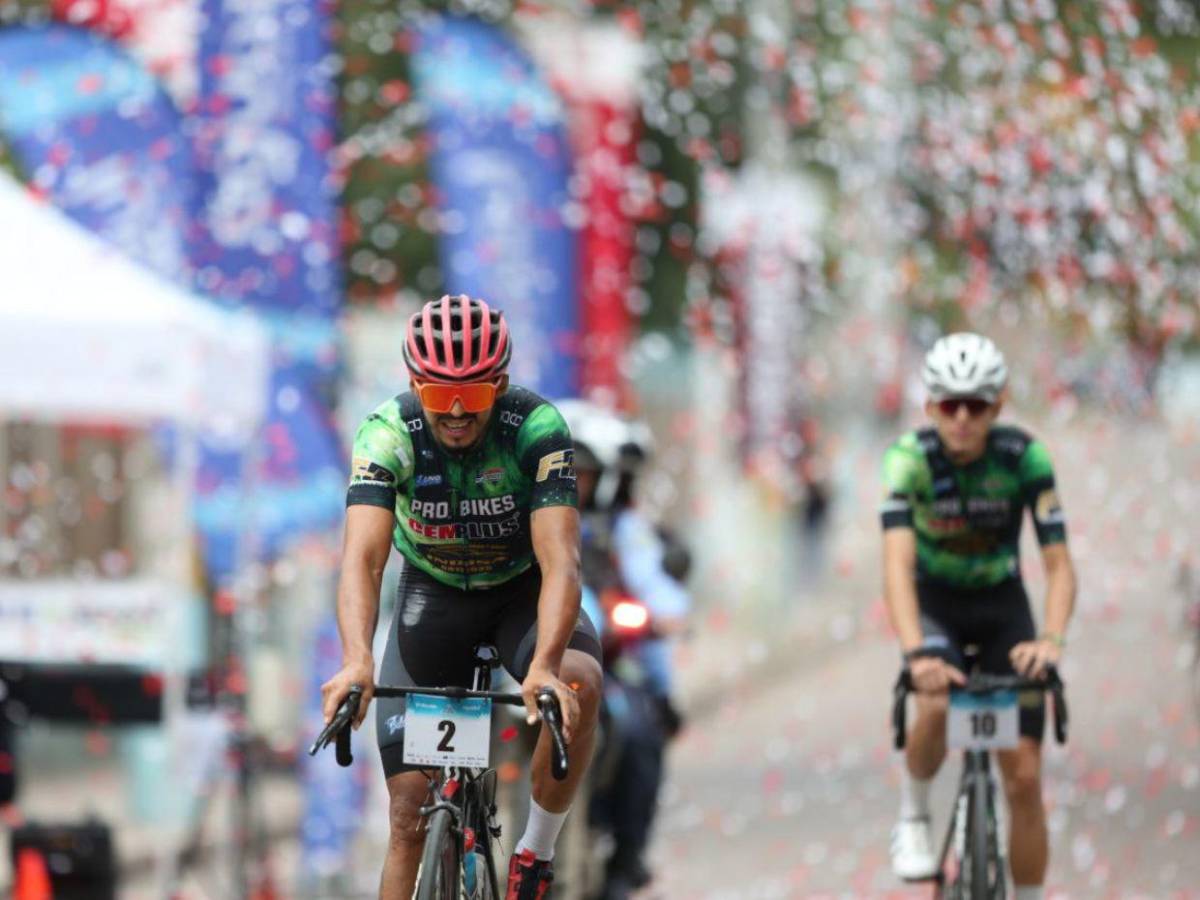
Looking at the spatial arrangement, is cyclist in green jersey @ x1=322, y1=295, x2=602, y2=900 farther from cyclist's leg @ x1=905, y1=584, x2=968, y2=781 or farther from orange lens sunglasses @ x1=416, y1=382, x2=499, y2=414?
cyclist's leg @ x1=905, y1=584, x2=968, y2=781

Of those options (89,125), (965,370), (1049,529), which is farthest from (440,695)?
(89,125)

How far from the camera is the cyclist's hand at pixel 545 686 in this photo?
17.9ft

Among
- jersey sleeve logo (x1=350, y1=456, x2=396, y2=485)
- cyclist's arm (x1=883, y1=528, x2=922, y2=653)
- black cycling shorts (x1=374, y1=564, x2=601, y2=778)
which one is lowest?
black cycling shorts (x1=374, y1=564, x2=601, y2=778)

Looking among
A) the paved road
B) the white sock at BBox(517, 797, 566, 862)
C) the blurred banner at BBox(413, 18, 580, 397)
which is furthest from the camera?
the blurred banner at BBox(413, 18, 580, 397)

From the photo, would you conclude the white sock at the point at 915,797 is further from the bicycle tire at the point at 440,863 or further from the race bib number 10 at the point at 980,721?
the bicycle tire at the point at 440,863

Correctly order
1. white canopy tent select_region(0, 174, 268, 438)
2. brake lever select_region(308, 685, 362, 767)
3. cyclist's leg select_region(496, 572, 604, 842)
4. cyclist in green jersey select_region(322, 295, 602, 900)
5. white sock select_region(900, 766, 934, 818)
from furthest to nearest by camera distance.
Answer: white canopy tent select_region(0, 174, 268, 438) < white sock select_region(900, 766, 934, 818) < cyclist's leg select_region(496, 572, 604, 842) < cyclist in green jersey select_region(322, 295, 602, 900) < brake lever select_region(308, 685, 362, 767)

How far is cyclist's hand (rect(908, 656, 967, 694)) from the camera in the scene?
7.12m

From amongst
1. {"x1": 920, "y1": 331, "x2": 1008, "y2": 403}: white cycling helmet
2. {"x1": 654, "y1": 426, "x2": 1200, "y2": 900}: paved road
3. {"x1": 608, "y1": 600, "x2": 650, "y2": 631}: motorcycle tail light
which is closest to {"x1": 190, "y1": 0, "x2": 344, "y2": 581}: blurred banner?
{"x1": 654, "y1": 426, "x2": 1200, "y2": 900}: paved road

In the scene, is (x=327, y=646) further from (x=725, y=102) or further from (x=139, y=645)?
(x=725, y=102)

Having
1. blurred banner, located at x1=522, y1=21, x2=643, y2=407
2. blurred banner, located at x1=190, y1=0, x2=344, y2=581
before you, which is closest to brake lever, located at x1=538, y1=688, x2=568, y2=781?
blurred banner, located at x1=190, y1=0, x2=344, y2=581

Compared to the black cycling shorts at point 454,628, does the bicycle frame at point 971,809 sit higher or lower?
lower

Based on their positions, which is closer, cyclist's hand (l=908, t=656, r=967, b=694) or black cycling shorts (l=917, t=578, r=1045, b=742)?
cyclist's hand (l=908, t=656, r=967, b=694)

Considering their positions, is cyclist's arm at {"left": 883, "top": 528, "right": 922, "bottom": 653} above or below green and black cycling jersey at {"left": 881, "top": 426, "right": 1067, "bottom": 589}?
below

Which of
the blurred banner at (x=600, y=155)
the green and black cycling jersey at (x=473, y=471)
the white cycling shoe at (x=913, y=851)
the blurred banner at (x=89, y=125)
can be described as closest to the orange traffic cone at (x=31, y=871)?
the white cycling shoe at (x=913, y=851)
